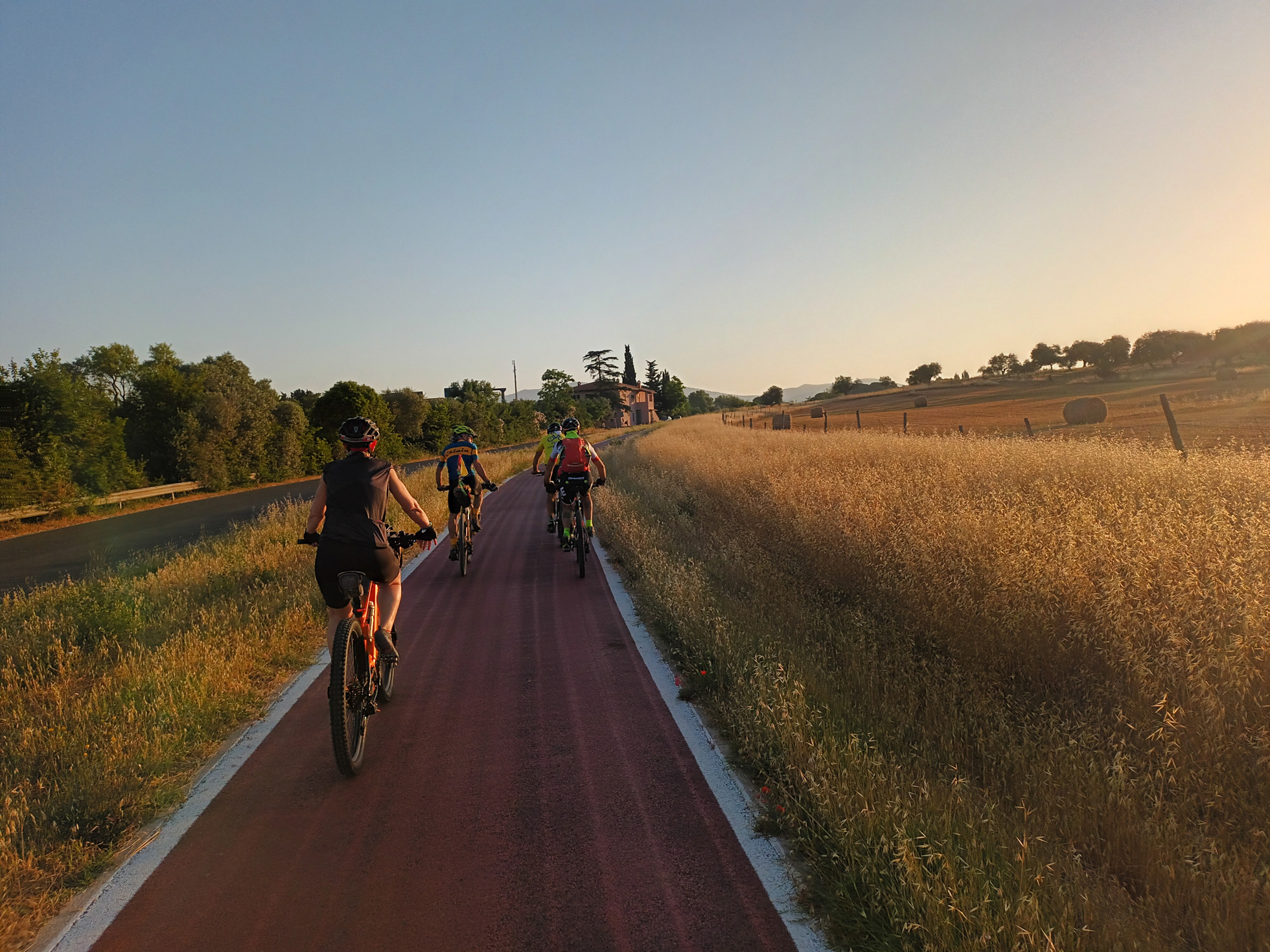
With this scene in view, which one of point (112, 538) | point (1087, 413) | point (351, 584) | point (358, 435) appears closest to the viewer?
point (351, 584)

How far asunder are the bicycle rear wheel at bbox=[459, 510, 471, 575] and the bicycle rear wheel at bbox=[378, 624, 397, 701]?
14.9 feet

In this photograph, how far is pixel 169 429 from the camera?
3091cm

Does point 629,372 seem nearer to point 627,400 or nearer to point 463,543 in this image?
point 627,400

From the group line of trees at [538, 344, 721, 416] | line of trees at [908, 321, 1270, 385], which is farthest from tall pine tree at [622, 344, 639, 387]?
line of trees at [908, 321, 1270, 385]

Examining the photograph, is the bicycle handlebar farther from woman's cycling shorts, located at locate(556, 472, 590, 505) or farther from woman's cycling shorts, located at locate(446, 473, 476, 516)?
woman's cycling shorts, located at locate(556, 472, 590, 505)

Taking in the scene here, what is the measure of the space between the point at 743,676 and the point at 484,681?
2151 millimetres

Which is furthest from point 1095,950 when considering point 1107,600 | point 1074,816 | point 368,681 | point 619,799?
point 368,681

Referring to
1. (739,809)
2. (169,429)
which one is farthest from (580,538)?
(169,429)

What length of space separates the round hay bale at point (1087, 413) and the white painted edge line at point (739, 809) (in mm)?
31411

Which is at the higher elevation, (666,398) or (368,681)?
(666,398)

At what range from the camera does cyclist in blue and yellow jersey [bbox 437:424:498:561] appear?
9930 mm

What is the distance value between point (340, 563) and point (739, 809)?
2.80m

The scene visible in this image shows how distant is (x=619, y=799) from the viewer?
375cm

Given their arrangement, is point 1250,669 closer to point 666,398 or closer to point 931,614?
point 931,614
